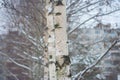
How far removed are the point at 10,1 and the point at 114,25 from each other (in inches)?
142

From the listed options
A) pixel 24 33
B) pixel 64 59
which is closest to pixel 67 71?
pixel 64 59

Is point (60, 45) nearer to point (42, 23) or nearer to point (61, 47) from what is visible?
point (61, 47)

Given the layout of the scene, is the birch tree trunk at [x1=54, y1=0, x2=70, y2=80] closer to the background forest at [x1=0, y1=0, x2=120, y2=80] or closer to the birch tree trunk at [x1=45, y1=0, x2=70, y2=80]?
the birch tree trunk at [x1=45, y1=0, x2=70, y2=80]

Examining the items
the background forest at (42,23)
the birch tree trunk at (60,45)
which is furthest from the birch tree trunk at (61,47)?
the background forest at (42,23)

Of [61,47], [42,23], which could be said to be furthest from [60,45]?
[42,23]

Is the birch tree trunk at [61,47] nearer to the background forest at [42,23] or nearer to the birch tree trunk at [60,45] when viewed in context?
the birch tree trunk at [60,45]

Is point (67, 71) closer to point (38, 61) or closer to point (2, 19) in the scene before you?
point (38, 61)

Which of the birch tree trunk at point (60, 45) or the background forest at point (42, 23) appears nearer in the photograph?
the birch tree trunk at point (60, 45)

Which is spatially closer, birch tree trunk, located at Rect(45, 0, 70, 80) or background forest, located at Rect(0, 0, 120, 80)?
birch tree trunk, located at Rect(45, 0, 70, 80)

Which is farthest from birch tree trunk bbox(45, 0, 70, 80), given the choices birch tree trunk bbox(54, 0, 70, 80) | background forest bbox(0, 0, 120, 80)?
background forest bbox(0, 0, 120, 80)

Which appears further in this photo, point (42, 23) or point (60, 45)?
point (42, 23)

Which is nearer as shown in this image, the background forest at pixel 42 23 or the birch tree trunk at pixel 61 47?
the birch tree trunk at pixel 61 47

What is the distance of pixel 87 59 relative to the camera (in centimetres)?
1434

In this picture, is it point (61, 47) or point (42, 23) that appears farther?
point (42, 23)
